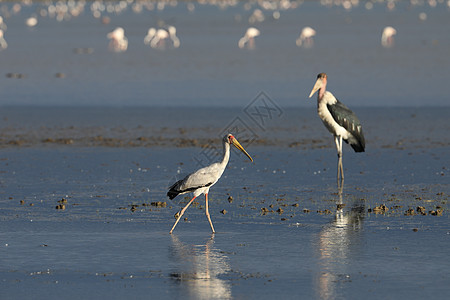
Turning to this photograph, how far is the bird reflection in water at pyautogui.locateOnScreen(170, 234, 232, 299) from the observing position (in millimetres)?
9477

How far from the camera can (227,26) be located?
2916 inches

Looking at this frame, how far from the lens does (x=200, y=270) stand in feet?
34.0

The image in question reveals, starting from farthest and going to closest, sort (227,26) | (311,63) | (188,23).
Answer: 1. (188,23)
2. (227,26)
3. (311,63)

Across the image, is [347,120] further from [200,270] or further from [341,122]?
[200,270]

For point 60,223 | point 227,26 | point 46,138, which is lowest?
point 60,223

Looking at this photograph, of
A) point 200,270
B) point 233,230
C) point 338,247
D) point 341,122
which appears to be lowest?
point 200,270

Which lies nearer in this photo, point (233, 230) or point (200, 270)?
point (200, 270)

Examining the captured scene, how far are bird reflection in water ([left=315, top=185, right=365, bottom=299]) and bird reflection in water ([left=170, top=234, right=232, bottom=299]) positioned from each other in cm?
101

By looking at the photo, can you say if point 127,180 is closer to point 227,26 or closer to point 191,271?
point 191,271

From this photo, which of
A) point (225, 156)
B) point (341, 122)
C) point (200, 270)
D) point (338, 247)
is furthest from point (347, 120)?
point (200, 270)

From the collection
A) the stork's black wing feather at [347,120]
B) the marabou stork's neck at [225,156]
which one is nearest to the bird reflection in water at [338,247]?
the marabou stork's neck at [225,156]

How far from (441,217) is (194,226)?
347 centimetres

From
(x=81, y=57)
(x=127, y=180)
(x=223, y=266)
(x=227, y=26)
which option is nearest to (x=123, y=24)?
(x=227, y=26)

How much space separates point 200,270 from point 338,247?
1.96 meters
